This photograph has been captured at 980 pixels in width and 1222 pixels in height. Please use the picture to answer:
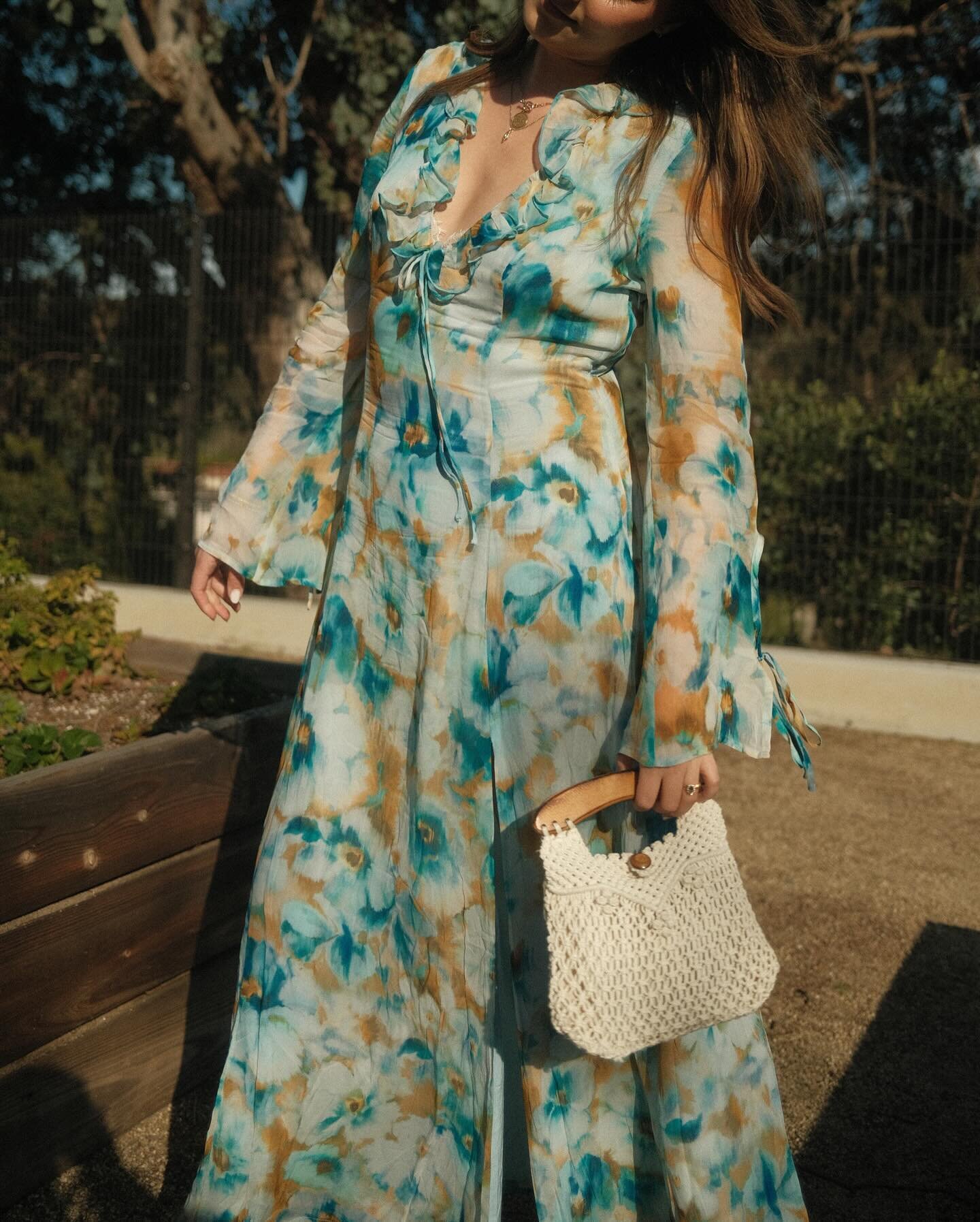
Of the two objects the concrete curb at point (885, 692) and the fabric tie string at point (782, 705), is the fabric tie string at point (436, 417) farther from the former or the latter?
the concrete curb at point (885, 692)

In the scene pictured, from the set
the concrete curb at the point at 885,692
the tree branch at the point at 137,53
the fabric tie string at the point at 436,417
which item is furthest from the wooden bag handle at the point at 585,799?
the tree branch at the point at 137,53

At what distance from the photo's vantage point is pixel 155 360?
25.7ft

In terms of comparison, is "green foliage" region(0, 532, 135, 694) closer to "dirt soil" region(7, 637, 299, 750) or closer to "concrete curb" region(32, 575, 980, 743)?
"dirt soil" region(7, 637, 299, 750)

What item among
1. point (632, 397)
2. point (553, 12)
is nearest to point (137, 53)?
point (632, 397)

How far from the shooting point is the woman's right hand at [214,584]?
72.4 inches

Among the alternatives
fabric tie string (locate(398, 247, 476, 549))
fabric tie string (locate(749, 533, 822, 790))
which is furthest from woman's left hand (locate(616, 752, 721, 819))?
fabric tie string (locate(398, 247, 476, 549))

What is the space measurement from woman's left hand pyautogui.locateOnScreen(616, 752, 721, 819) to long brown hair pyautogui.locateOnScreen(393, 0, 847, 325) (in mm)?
601

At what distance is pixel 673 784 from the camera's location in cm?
146

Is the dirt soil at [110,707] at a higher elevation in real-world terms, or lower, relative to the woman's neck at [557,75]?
lower

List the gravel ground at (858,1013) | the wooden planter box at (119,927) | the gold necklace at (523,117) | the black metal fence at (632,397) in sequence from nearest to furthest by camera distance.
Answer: the gold necklace at (523,117)
the wooden planter box at (119,927)
the gravel ground at (858,1013)
the black metal fence at (632,397)

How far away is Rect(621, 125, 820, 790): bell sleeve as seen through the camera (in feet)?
4.77

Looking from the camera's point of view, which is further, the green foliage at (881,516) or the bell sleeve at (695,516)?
the green foliage at (881,516)

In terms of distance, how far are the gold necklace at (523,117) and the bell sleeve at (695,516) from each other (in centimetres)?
27

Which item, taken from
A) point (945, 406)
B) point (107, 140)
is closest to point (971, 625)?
point (945, 406)
